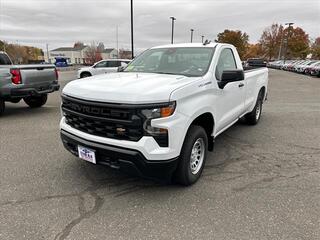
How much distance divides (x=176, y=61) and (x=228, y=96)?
1.00 meters

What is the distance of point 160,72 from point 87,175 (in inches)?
73.0

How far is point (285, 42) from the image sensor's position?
202 feet

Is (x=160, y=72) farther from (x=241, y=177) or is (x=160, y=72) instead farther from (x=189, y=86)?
(x=241, y=177)

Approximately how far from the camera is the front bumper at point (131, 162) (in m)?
2.83

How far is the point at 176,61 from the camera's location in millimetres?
4281

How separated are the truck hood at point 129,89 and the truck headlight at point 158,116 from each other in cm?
9

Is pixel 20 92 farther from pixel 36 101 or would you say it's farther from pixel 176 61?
pixel 176 61

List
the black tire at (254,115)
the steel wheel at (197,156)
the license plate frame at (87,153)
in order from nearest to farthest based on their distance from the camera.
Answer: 1. the license plate frame at (87,153)
2. the steel wheel at (197,156)
3. the black tire at (254,115)

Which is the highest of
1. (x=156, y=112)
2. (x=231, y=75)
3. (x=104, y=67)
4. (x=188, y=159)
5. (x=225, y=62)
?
(x=225, y=62)

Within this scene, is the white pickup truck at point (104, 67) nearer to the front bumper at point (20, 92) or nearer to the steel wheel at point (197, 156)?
the front bumper at point (20, 92)

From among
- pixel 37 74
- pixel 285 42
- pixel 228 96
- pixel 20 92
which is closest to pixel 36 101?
pixel 37 74

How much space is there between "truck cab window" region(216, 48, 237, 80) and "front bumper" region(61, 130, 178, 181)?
1658 mm

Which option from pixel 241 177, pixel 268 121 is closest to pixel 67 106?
pixel 241 177

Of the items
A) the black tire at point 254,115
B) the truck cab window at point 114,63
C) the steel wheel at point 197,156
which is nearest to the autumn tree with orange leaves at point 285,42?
the truck cab window at point 114,63
